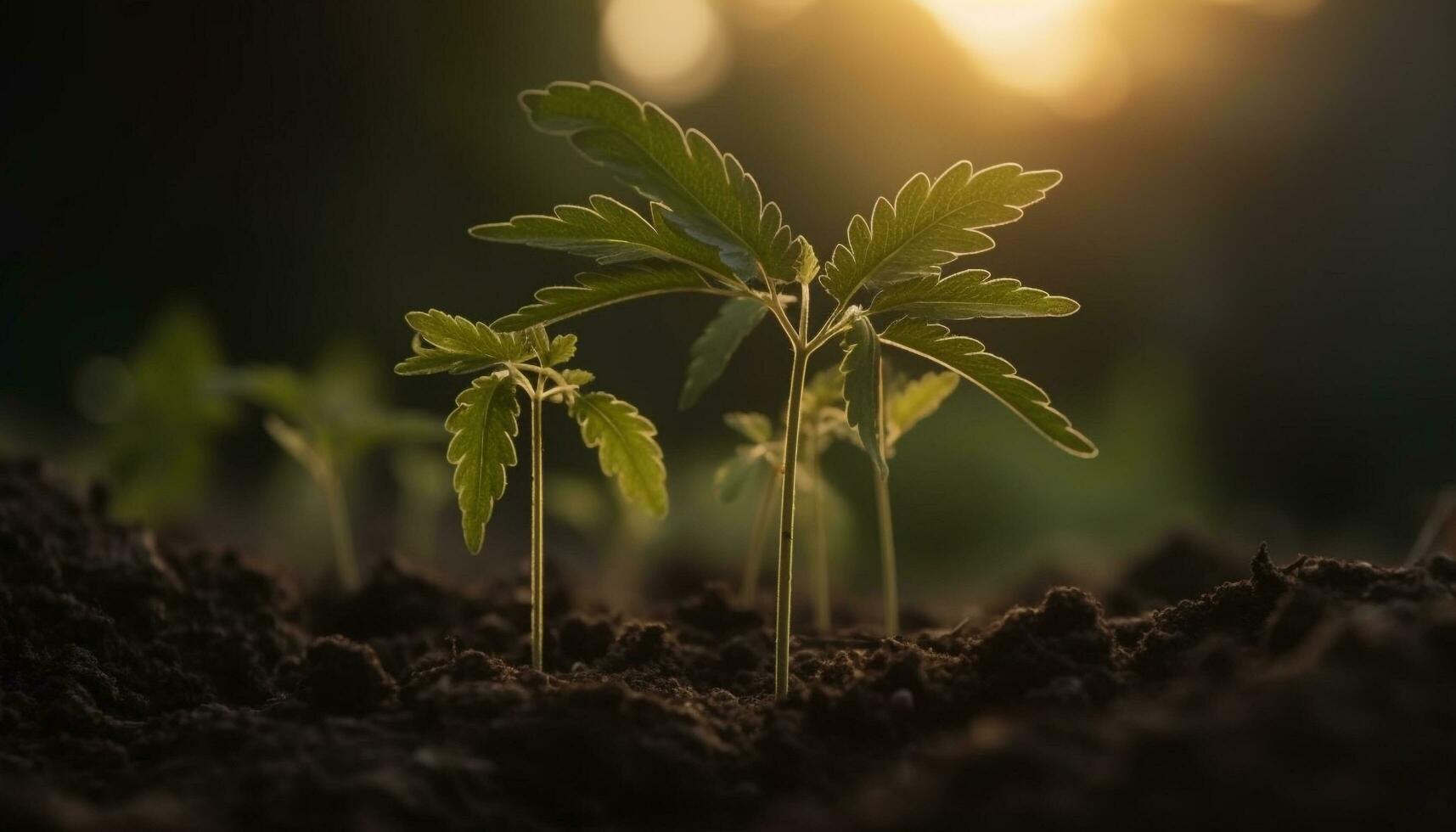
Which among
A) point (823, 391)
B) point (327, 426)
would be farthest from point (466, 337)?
point (327, 426)

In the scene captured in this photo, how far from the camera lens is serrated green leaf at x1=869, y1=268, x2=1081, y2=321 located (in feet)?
5.77

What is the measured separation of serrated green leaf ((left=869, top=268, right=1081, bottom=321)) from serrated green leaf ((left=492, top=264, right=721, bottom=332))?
1.06ft

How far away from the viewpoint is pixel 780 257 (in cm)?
178

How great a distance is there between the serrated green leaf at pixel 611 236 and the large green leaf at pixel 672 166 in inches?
2.2

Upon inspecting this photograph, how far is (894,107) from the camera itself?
7.76m

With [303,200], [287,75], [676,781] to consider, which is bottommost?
[676,781]

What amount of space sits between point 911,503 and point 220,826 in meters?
6.06

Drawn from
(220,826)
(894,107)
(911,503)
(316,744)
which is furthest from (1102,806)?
(894,107)

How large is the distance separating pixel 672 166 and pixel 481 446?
62 centimetres

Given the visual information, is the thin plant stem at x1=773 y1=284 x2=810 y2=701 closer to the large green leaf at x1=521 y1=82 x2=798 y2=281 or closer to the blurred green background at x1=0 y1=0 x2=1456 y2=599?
the large green leaf at x1=521 y1=82 x2=798 y2=281

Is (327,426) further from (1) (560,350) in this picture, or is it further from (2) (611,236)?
(2) (611,236)

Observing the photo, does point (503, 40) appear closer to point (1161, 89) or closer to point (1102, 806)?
point (1161, 89)

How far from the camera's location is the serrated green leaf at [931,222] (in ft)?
5.70

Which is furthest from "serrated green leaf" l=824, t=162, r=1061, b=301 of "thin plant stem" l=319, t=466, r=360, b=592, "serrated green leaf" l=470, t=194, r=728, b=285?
A: "thin plant stem" l=319, t=466, r=360, b=592
